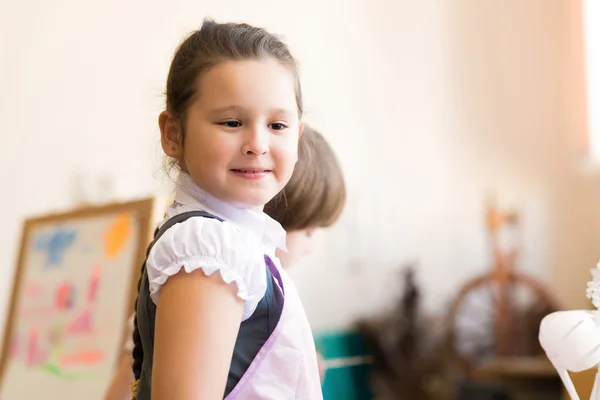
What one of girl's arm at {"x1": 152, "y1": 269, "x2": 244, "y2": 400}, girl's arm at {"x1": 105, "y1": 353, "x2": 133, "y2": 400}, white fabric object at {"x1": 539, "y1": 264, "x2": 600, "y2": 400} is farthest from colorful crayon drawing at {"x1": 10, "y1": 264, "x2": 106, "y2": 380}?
white fabric object at {"x1": 539, "y1": 264, "x2": 600, "y2": 400}

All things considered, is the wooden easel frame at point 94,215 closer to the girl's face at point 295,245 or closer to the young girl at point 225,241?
the girl's face at point 295,245

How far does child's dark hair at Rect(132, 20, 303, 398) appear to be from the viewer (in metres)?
0.78

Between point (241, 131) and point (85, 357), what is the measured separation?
106 centimetres

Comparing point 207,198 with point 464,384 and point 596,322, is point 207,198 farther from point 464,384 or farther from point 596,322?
point 464,384

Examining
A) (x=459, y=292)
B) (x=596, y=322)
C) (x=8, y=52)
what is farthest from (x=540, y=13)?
(x=596, y=322)

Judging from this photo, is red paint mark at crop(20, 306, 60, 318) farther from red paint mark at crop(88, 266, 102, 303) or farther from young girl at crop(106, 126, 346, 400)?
young girl at crop(106, 126, 346, 400)

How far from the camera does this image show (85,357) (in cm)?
166

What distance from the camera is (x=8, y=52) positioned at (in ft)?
8.76

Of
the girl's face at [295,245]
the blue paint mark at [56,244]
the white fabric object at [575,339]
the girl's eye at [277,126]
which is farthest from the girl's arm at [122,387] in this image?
the blue paint mark at [56,244]

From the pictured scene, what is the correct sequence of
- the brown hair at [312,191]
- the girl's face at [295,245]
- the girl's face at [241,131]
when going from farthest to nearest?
the girl's face at [295,245] → the brown hair at [312,191] → the girl's face at [241,131]

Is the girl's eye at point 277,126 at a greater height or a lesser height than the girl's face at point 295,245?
greater

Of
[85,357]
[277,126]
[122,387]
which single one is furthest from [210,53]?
[85,357]

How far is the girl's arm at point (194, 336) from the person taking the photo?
2.15 ft

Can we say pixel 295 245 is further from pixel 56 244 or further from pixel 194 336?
pixel 56 244
